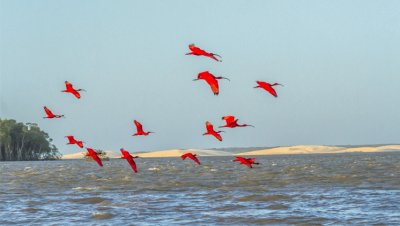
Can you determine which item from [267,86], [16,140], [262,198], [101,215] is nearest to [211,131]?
[267,86]

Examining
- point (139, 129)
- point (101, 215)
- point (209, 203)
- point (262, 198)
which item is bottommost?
point (101, 215)

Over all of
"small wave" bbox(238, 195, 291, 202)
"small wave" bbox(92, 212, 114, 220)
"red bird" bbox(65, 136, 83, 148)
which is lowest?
"small wave" bbox(92, 212, 114, 220)

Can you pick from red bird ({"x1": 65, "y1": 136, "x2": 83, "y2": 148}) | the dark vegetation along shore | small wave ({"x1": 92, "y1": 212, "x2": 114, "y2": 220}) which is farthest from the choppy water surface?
the dark vegetation along shore

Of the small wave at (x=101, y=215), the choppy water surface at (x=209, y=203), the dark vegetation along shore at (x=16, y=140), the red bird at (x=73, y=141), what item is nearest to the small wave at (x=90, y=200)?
the choppy water surface at (x=209, y=203)

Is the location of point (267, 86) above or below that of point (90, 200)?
above

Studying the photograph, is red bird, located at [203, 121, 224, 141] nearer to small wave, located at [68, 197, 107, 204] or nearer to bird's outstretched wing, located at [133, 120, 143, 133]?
bird's outstretched wing, located at [133, 120, 143, 133]

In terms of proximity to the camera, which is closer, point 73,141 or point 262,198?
point 73,141

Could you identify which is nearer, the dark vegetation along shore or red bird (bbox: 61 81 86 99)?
red bird (bbox: 61 81 86 99)

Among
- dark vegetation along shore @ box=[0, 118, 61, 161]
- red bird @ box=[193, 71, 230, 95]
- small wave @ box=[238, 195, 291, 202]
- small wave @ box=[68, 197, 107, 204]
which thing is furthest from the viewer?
dark vegetation along shore @ box=[0, 118, 61, 161]

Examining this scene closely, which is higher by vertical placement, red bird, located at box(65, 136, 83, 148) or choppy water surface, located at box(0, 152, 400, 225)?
red bird, located at box(65, 136, 83, 148)

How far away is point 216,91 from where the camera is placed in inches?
458

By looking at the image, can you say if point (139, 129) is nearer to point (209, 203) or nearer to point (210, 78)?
point (210, 78)

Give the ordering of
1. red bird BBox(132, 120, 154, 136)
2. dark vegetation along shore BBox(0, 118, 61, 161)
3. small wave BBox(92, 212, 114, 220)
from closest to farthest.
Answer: red bird BBox(132, 120, 154, 136) → small wave BBox(92, 212, 114, 220) → dark vegetation along shore BBox(0, 118, 61, 161)

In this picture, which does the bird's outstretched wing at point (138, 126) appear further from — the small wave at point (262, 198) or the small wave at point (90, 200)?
the small wave at point (90, 200)
